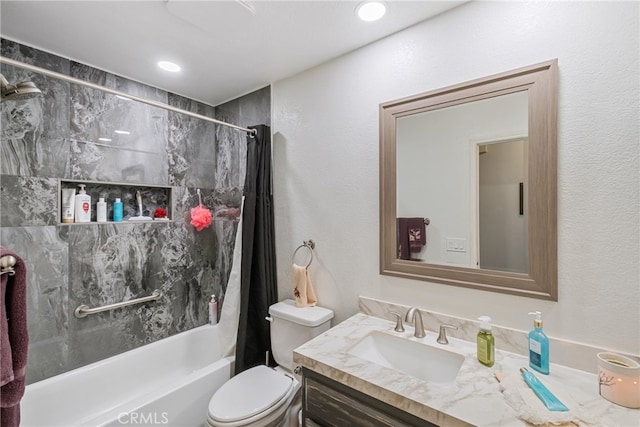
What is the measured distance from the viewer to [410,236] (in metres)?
1.42

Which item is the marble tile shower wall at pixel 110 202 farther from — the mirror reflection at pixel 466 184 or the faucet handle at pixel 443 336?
the faucet handle at pixel 443 336

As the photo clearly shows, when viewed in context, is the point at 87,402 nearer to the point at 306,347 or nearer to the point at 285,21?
the point at 306,347

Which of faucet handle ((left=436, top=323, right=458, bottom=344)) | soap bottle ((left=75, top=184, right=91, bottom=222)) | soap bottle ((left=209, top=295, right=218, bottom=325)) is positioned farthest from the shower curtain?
faucet handle ((left=436, top=323, right=458, bottom=344))

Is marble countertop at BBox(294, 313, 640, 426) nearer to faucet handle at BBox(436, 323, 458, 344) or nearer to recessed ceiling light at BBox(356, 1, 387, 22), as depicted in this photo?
faucet handle at BBox(436, 323, 458, 344)

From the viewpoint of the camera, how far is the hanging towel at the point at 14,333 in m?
0.93

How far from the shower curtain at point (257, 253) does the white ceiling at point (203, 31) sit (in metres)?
0.50

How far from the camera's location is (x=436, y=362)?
3.87 ft

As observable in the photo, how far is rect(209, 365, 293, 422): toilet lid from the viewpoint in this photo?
1.35m

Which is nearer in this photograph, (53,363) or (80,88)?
(53,363)

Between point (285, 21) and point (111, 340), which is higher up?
point (285, 21)

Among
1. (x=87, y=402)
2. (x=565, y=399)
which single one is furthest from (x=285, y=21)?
(x=87, y=402)

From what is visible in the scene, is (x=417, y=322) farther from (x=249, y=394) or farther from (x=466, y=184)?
(x=249, y=394)

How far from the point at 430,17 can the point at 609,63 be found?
2.47 ft

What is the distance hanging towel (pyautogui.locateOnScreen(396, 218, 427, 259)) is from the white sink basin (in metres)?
0.42
